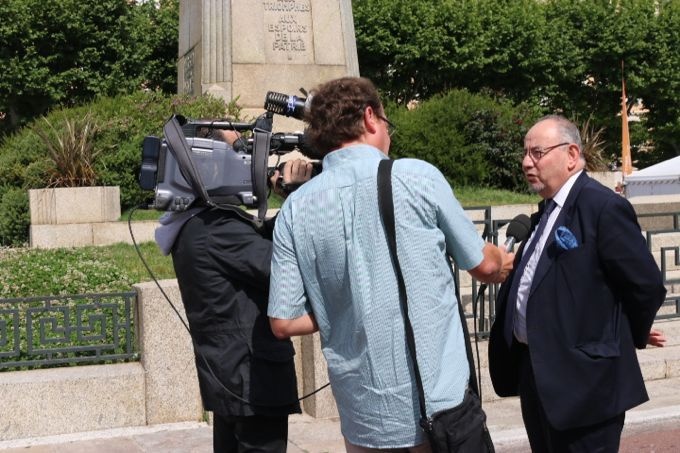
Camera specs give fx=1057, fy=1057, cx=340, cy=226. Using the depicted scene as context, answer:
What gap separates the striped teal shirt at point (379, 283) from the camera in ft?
10.0

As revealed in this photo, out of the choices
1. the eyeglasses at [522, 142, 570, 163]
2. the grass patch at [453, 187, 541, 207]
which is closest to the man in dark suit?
the eyeglasses at [522, 142, 570, 163]

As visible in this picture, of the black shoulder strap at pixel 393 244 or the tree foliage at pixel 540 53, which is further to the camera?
the tree foliage at pixel 540 53

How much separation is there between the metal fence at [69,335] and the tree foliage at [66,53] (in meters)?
21.3

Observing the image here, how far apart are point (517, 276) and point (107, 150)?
1029 centimetres

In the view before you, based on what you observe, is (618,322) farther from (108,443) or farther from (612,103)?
(612,103)

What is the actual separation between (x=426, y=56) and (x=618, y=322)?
28.0 meters

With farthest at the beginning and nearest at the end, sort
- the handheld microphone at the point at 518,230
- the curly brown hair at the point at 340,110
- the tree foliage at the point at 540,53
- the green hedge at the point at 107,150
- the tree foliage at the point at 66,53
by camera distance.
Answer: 1. the tree foliage at the point at 540,53
2. the tree foliage at the point at 66,53
3. the green hedge at the point at 107,150
4. the handheld microphone at the point at 518,230
5. the curly brown hair at the point at 340,110

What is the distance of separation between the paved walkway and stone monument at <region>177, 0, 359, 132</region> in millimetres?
9757

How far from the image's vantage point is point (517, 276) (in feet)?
13.3

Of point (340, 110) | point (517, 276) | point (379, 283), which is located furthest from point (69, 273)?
point (379, 283)

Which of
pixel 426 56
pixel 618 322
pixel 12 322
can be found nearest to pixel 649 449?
pixel 618 322

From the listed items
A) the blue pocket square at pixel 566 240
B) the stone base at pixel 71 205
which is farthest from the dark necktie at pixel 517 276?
the stone base at pixel 71 205

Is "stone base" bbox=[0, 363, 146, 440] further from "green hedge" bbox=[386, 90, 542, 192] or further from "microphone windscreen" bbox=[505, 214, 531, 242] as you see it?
"green hedge" bbox=[386, 90, 542, 192]

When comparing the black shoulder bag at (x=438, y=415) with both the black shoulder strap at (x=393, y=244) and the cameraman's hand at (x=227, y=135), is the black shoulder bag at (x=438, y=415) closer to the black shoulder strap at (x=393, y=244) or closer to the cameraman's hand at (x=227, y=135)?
the black shoulder strap at (x=393, y=244)
